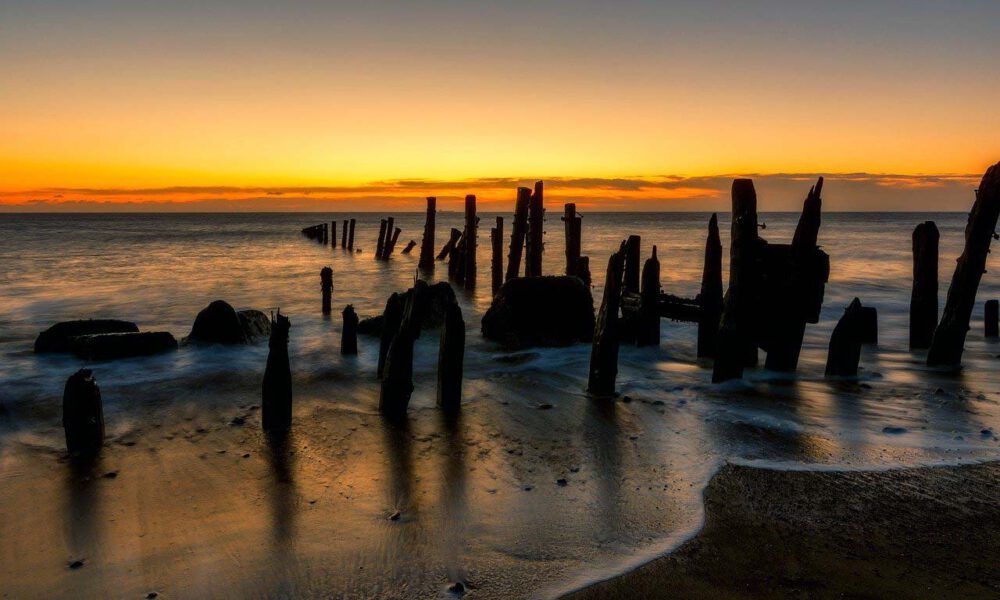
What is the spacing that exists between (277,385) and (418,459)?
1881 millimetres

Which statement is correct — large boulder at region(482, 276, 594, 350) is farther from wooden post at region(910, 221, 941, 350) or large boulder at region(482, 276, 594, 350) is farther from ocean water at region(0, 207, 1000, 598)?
wooden post at region(910, 221, 941, 350)

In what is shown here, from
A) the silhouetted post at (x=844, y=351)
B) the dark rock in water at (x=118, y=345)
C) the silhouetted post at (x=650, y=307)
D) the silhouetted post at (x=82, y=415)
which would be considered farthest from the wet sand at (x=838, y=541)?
the dark rock in water at (x=118, y=345)

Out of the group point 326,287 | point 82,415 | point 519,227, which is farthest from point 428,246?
point 82,415

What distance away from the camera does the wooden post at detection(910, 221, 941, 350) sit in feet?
37.2

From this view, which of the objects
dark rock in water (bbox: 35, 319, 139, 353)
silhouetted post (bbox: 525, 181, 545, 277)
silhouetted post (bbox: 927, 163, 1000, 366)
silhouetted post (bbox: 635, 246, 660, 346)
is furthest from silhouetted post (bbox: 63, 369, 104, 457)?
silhouetted post (bbox: 525, 181, 545, 277)

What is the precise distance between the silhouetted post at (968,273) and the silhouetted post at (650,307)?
13.2 ft

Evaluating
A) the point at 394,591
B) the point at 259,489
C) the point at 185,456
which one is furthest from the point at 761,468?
the point at 185,456

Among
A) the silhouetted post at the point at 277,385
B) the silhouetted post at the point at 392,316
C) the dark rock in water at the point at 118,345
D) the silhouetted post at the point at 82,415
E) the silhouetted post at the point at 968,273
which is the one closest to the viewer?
the silhouetted post at the point at 82,415

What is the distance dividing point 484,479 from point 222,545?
6.90ft

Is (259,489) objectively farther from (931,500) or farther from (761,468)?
(931,500)

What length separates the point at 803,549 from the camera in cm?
440

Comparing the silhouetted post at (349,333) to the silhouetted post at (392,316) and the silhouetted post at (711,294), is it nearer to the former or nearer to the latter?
the silhouetted post at (392,316)

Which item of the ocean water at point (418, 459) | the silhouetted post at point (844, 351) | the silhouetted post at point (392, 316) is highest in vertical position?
the silhouetted post at point (392, 316)

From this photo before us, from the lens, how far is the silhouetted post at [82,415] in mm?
6406
